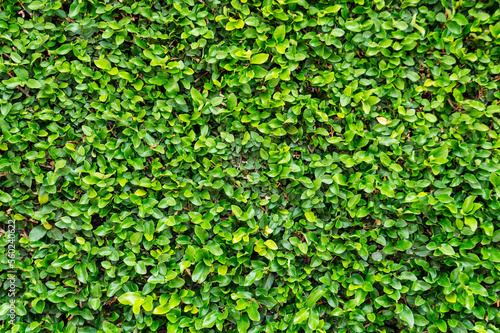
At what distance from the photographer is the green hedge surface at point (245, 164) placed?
182cm

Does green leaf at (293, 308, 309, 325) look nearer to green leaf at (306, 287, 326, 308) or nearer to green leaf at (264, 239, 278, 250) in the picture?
green leaf at (306, 287, 326, 308)

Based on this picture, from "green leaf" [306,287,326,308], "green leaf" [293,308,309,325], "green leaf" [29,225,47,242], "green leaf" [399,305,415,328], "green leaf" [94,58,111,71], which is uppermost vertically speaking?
"green leaf" [94,58,111,71]

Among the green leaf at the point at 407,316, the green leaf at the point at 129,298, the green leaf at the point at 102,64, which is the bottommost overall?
the green leaf at the point at 407,316

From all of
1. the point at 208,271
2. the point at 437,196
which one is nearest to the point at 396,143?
the point at 437,196

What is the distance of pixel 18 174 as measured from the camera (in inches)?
73.6

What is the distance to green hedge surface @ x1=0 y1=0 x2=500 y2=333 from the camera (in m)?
1.82

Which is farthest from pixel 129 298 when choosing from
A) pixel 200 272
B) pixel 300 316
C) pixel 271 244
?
pixel 300 316

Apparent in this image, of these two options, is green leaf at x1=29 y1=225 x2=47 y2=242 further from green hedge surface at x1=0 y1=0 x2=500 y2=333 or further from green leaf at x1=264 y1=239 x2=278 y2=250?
green leaf at x1=264 y1=239 x2=278 y2=250

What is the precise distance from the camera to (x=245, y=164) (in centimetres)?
191

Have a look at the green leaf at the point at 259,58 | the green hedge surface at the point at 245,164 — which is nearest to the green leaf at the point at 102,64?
the green hedge surface at the point at 245,164

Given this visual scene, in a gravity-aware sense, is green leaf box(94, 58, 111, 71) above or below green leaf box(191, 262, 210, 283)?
above

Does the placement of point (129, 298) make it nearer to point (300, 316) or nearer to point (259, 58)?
point (300, 316)

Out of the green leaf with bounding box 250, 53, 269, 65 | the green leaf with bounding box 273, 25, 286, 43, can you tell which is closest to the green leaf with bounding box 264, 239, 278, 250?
the green leaf with bounding box 250, 53, 269, 65

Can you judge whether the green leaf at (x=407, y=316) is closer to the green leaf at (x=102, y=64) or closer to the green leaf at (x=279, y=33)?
the green leaf at (x=279, y=33)
